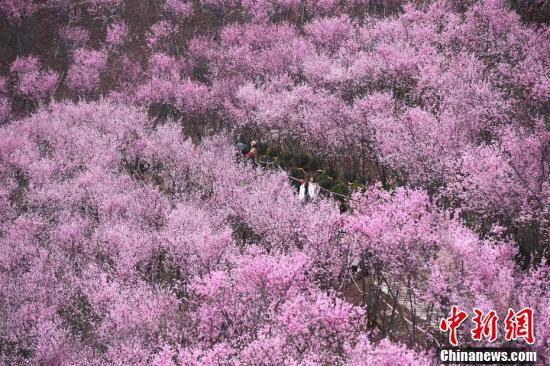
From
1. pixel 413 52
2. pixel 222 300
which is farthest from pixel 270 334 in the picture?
pixel 413 52

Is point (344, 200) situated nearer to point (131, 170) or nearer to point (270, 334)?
point (270, 334)

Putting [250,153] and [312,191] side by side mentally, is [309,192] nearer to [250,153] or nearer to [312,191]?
[312,191]

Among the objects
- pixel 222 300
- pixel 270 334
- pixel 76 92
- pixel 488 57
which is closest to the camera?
pixel 270 334

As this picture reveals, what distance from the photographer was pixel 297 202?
79.2 ft

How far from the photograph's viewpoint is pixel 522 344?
12062mm

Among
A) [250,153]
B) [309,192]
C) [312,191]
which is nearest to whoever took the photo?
[312,191]

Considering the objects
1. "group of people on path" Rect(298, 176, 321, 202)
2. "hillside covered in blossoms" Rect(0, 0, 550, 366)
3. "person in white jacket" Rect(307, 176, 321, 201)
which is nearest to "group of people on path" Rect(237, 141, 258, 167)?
"hillside covered in blossoms" Rect(0, 0, 550, 366)

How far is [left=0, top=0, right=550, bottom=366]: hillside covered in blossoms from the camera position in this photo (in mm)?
16000

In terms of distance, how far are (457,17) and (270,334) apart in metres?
40.9

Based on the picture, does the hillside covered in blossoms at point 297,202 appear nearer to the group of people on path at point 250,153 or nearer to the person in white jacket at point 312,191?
the person in white jacket at point 312,191

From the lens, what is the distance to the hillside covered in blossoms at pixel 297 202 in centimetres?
1600

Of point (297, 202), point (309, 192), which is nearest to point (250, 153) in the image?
point (309, 192)

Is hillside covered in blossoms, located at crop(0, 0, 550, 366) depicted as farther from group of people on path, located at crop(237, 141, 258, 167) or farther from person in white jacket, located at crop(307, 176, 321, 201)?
group of people on path, located at crop(237, 141, 258, 167)

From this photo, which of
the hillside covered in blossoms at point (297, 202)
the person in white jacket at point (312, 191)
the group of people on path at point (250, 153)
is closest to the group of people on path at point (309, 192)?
the person in white jacket at point (312, 191)
